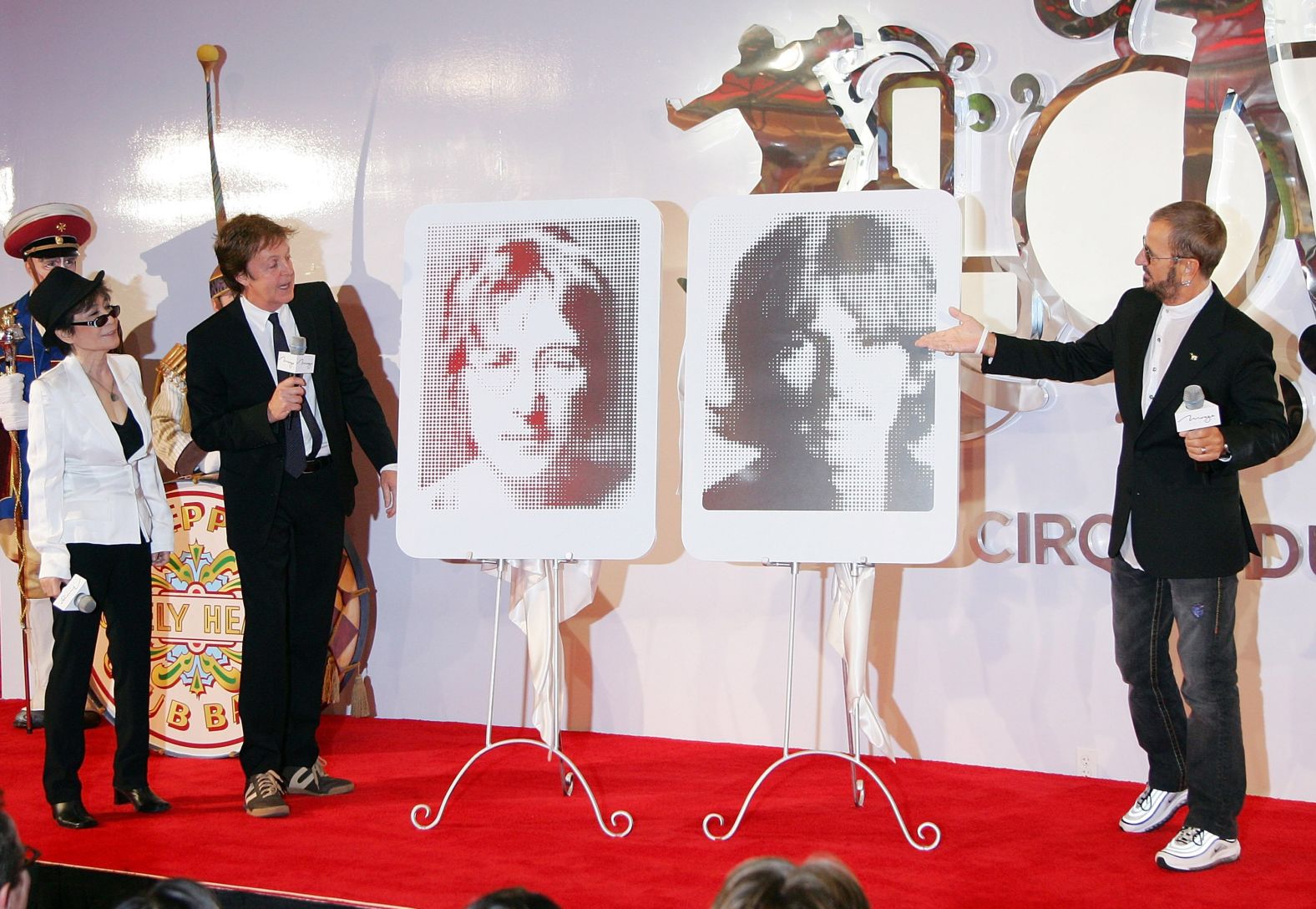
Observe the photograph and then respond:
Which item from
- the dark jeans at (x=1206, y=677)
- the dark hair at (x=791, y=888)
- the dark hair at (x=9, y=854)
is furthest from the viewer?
the dark jeans at (x=1206, y=677)

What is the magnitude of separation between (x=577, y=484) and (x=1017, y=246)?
1520 millimetres

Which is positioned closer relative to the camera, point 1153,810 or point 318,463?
point 1153,810

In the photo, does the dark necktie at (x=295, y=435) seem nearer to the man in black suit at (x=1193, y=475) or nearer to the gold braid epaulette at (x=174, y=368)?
the gold braid epaulette at (x=174, y=368)

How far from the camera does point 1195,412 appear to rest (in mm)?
2609

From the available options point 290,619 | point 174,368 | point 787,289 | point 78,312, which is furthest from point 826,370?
point 174,368

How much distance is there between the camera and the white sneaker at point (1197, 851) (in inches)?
108

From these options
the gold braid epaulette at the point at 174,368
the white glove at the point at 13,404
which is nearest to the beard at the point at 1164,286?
the gold braid epaulette at the point at 174,368

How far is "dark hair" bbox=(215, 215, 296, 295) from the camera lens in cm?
331

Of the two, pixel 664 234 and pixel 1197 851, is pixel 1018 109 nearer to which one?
pixel 664 234

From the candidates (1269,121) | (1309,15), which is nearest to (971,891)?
(1269,121)

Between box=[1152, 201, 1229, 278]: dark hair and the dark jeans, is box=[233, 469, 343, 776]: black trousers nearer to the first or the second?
the dark jeans

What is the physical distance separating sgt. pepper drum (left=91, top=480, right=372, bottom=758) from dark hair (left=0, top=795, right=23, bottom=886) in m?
2.36

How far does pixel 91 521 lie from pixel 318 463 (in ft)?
1.96

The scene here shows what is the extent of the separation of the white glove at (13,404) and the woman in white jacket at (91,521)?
0.89 metres
